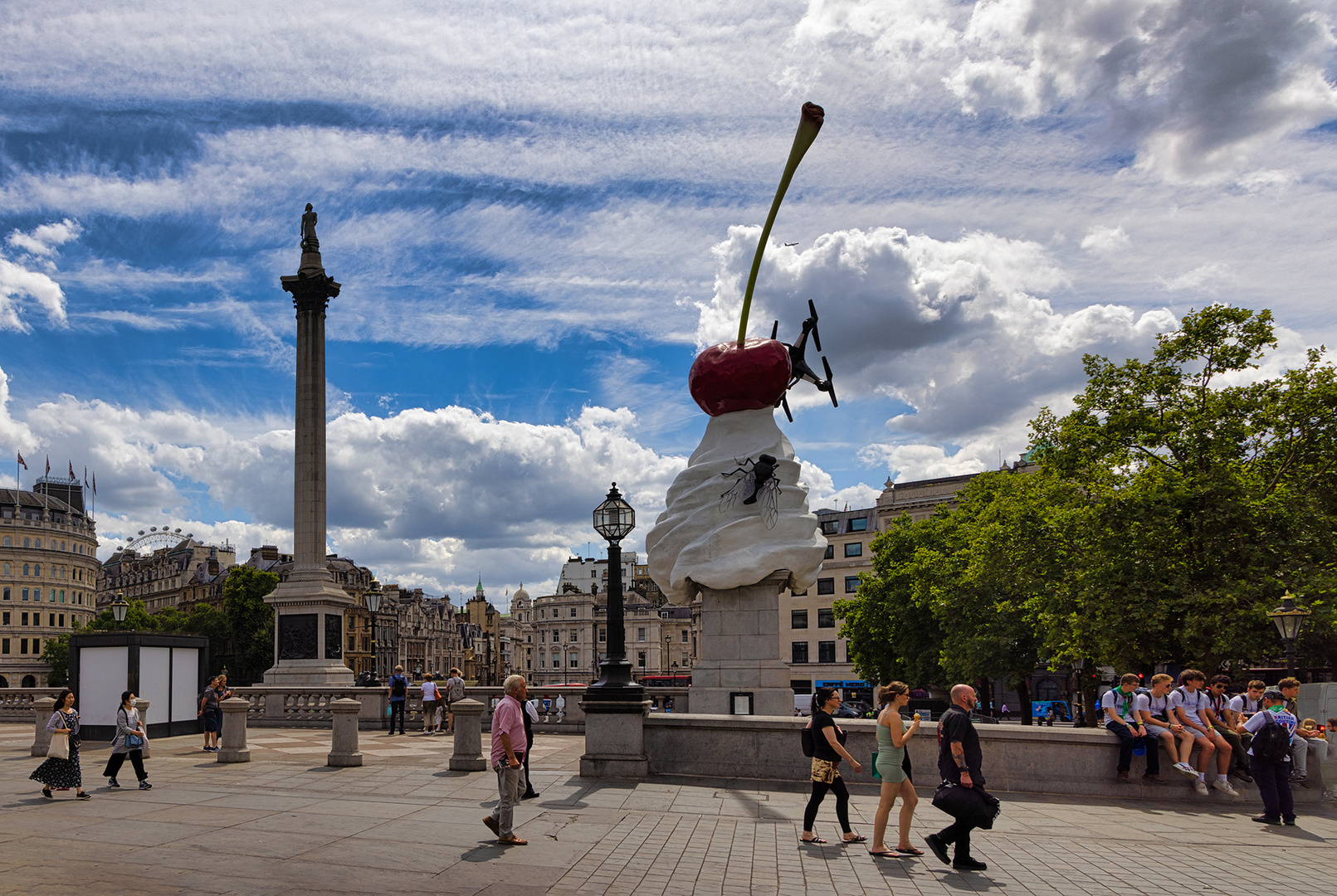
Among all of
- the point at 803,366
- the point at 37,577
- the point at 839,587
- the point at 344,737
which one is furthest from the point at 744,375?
the point at 37,577

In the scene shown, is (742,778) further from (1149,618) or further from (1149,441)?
(1149,441)

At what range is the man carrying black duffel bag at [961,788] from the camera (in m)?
10.2

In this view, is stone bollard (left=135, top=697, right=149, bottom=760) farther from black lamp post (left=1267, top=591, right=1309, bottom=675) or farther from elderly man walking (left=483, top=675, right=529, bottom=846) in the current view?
black lamp post (left=1267, top=591, right=1309, bottom=675)

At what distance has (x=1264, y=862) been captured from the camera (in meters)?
11.0

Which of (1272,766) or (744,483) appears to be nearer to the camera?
(1272,766)

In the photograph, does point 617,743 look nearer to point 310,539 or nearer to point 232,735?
point 232,735

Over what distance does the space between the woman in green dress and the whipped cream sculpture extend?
38.7 ft

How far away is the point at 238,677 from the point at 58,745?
7626 cm

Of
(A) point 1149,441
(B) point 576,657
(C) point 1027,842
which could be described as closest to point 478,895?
(C) point 1027,842

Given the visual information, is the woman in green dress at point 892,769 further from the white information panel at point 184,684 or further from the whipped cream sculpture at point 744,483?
the white information panel at point 184,684

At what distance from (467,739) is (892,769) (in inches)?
381

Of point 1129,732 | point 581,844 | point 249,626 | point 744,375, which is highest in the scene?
point 744,375

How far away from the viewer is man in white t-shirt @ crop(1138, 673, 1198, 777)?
15.1 metres

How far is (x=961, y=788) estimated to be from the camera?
1031 centimetres
